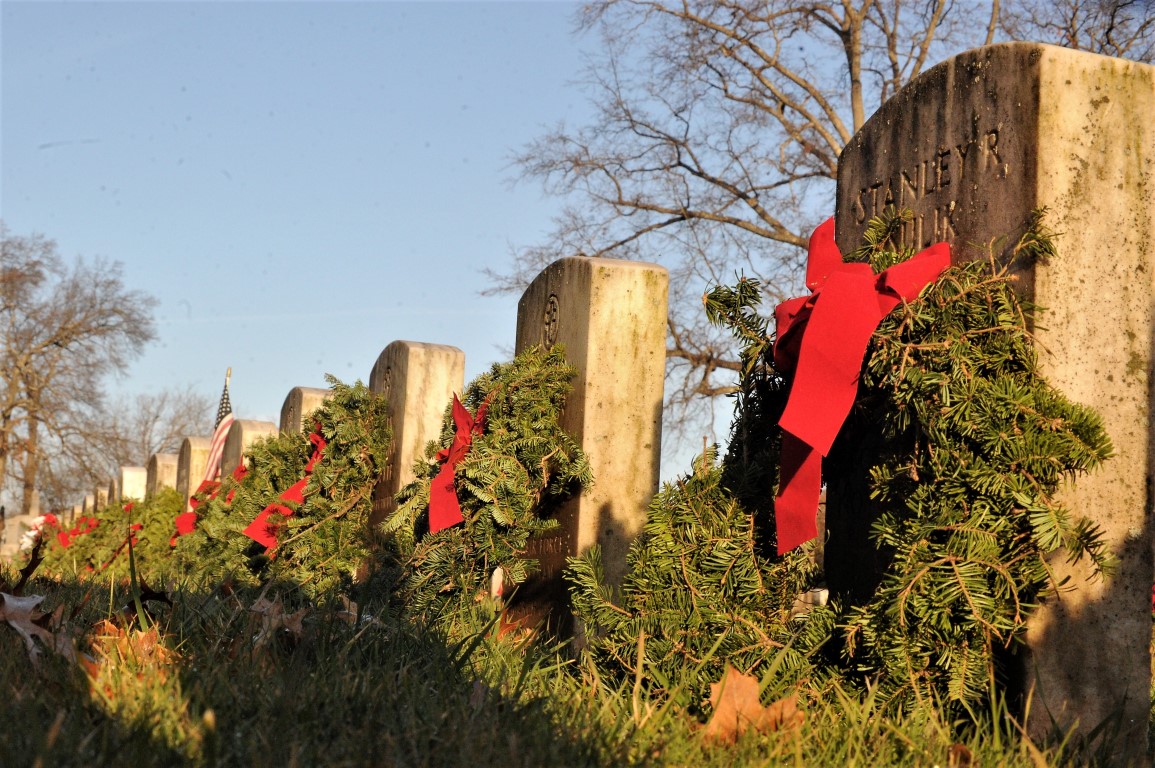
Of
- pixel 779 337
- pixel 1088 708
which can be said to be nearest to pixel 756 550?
pixel 779 337

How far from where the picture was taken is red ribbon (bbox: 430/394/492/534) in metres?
5.11

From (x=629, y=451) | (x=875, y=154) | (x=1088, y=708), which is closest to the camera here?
(x=1088, y=708)

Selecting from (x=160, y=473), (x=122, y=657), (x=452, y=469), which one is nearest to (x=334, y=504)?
(x=452, y=469)

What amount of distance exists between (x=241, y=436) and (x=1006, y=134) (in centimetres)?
845

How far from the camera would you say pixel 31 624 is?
9.87ft

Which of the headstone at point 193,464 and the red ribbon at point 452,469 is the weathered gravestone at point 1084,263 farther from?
the headstone at point 193,464

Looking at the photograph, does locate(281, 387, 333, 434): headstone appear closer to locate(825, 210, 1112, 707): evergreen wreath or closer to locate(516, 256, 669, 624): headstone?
locate(516, 256, 669, 624): headstone

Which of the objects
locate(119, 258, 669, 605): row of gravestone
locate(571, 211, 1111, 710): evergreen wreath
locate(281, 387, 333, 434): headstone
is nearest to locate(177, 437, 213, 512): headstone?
locate(281, 387, 333, 434): headstone

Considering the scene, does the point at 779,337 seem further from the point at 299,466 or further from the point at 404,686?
the point at 299,466

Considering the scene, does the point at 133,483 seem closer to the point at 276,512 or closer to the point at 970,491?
the point at 276,512

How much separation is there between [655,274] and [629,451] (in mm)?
759

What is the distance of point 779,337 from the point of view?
11.5 ft

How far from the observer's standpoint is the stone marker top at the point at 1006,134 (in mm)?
3209

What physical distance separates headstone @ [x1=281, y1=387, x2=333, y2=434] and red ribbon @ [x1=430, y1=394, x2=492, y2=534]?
11.8 ft
